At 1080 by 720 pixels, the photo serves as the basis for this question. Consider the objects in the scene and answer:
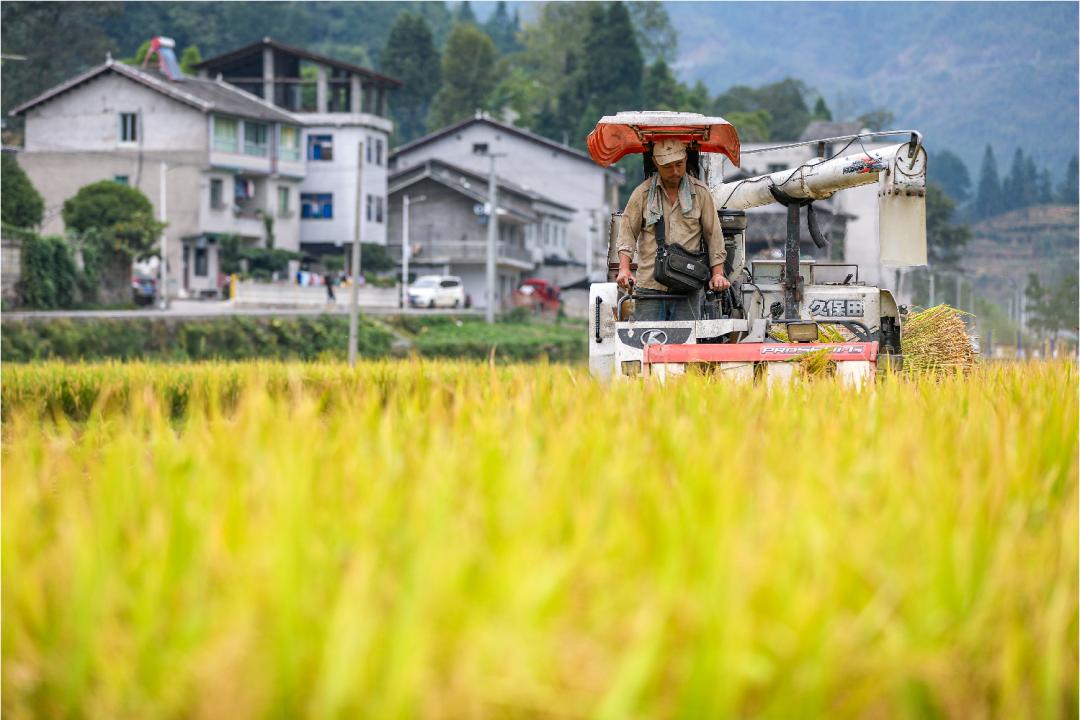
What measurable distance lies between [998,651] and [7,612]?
5.97 ft

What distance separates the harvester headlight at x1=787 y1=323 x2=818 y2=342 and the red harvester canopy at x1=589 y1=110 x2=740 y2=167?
1404 mm

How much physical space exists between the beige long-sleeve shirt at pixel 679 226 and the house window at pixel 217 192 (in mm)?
52221

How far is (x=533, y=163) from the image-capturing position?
84.1m

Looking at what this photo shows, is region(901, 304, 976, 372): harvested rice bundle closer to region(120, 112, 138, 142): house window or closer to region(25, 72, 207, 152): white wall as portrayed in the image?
region(25, 72, 207, 152): white wall

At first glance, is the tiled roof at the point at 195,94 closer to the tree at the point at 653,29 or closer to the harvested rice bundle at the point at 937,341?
the harvested rice bundle at the point at 937,341

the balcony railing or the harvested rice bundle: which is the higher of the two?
the balcony railing

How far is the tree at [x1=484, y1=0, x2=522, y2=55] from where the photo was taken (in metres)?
175

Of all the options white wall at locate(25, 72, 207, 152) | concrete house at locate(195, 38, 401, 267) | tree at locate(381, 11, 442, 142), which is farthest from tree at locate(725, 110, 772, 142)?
white wall at locate(25, 72, 207, 152)

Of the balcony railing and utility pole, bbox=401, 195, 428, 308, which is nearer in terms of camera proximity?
utility pole, bbox=401, 195, 428, 308

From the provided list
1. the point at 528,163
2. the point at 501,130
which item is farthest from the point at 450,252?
the point at 528,163

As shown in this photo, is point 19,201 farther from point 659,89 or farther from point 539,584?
point 659,89

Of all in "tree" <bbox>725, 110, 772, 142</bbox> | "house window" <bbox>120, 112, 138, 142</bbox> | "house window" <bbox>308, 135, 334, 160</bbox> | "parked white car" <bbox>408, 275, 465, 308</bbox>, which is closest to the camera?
"parked white car" <bbox>408, 275, 465, 308</bbox>

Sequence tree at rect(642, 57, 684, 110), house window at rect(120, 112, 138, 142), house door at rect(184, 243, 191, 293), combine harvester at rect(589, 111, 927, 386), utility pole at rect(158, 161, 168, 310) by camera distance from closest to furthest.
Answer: combine harvester at rect(589, 111, 927, 386), utility pole at rect(158, 161, 168, 310), house door at rect(184, 243, 191, 293), house window at rect(120, 112, 138, 142), tree at rect(642, 57, 684, 110)

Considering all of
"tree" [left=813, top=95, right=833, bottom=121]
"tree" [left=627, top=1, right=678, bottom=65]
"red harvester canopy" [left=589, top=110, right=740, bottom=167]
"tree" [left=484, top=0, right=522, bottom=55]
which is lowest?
"red harvester canopy" [left=589, top=110, right=740, bottom=167]
